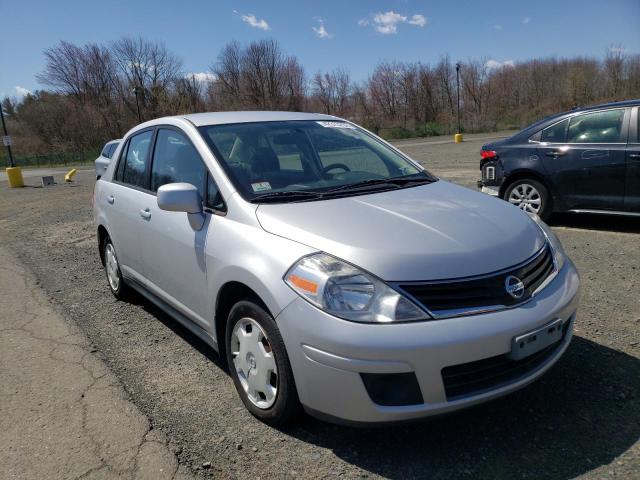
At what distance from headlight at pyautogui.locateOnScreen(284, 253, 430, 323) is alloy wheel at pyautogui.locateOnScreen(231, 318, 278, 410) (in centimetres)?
44

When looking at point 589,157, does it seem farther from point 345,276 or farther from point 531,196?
point 345,276

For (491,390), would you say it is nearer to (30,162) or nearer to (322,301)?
(322,301)

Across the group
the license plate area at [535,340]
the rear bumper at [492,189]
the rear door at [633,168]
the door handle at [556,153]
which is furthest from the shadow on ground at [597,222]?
the license plate area at [535,340]

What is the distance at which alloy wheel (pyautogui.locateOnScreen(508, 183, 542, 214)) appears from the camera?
697 centimetres

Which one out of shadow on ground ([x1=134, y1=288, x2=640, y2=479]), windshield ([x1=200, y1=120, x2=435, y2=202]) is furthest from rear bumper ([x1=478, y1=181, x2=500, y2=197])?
shadow on ground ([x1=134, y1=288, x2=640, y2=479])

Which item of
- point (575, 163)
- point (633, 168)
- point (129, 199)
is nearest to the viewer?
point (129, 199)

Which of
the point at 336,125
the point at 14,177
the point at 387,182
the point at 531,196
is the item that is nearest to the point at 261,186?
the point at 387,182

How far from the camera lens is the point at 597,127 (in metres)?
6.46

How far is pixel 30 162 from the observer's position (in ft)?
153

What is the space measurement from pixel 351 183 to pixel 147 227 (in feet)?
5.28

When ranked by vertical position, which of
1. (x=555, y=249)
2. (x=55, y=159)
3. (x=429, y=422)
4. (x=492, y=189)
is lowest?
(x=429, y=422)

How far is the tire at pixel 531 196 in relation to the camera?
22.5ft

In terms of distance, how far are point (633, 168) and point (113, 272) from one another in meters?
5.92

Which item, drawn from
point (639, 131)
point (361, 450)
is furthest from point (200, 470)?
point (639, 131)
